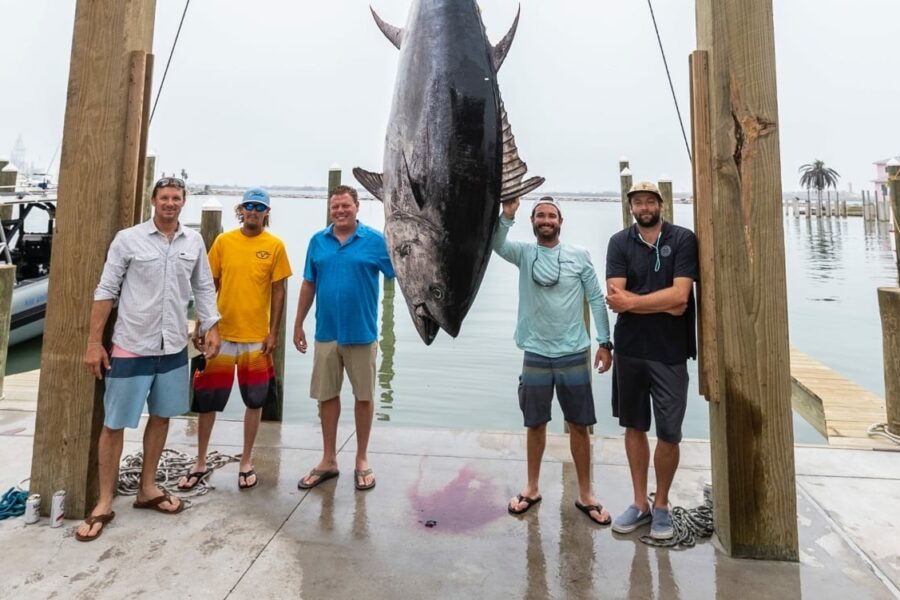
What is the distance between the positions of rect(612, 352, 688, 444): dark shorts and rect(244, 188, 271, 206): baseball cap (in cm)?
215

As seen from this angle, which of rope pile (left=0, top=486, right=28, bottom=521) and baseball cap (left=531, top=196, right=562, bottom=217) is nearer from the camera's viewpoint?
rope pile (left=0, top=486, right=28, bottom=521)

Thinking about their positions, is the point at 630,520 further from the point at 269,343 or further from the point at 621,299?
the point at 269,343

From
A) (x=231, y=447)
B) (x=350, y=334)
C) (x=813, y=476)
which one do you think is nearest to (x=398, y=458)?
(x=350, y=334)

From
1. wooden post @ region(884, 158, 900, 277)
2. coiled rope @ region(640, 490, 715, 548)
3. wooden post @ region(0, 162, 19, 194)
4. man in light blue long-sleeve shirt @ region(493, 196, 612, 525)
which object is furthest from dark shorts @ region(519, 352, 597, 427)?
wooden post @ region(0, 162, 19, 194)

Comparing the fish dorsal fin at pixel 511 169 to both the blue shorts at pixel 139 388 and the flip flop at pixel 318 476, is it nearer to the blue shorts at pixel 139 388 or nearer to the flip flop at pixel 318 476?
the blue shorts at pixel 139 388

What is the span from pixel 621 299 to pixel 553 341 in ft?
1.42

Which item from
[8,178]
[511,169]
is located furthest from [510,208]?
[8,178]

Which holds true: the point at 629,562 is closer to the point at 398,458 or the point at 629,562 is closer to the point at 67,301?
the point at 398,458

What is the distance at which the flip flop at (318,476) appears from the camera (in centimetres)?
292

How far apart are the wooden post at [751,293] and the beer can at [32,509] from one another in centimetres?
316

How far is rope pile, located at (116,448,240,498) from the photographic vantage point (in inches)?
112

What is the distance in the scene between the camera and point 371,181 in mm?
2133

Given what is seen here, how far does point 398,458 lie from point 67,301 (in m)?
2.01

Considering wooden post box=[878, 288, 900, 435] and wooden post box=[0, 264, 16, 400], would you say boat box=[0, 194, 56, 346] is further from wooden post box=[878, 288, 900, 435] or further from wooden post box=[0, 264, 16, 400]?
wooden post box=[878, 288, 900, 435]
